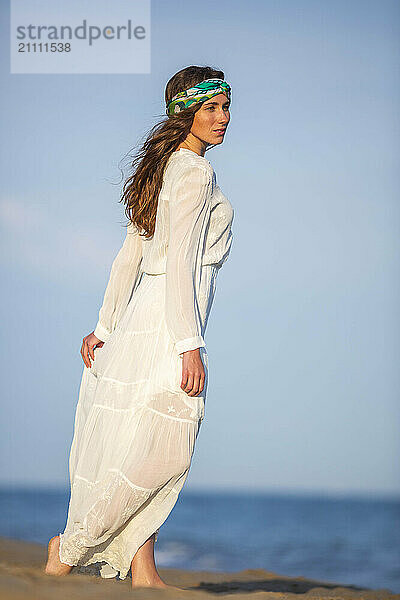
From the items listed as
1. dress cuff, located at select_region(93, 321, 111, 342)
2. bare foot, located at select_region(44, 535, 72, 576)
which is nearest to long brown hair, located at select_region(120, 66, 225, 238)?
dress cuff, located at select_region(93, 321, 111, 342)

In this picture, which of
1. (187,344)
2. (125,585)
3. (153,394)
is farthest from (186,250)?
(125,585)

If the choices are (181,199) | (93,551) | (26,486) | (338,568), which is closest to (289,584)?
(93,551)

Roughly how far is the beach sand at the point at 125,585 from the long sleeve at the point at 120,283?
87cm

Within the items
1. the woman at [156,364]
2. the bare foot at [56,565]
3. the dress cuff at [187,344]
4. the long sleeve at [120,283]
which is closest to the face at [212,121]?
the woman at [156,364]

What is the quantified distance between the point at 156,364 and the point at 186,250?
1.24 ft

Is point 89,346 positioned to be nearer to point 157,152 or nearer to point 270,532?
point 157,152

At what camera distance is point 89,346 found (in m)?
3.08

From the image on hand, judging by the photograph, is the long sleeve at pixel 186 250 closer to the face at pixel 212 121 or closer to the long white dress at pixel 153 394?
the long white dress at pixel 153 394

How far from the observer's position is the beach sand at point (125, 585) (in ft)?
7.34

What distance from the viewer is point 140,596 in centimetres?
236

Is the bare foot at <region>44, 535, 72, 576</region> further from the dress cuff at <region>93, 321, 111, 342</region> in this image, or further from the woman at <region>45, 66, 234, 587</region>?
the dress cuff at <region>93, 321, 111, 342</region>

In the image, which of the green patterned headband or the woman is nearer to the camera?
the woman

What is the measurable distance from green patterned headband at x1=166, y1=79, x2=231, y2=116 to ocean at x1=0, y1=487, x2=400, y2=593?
3.38 m

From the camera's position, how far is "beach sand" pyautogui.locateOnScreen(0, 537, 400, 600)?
2.24 metres
